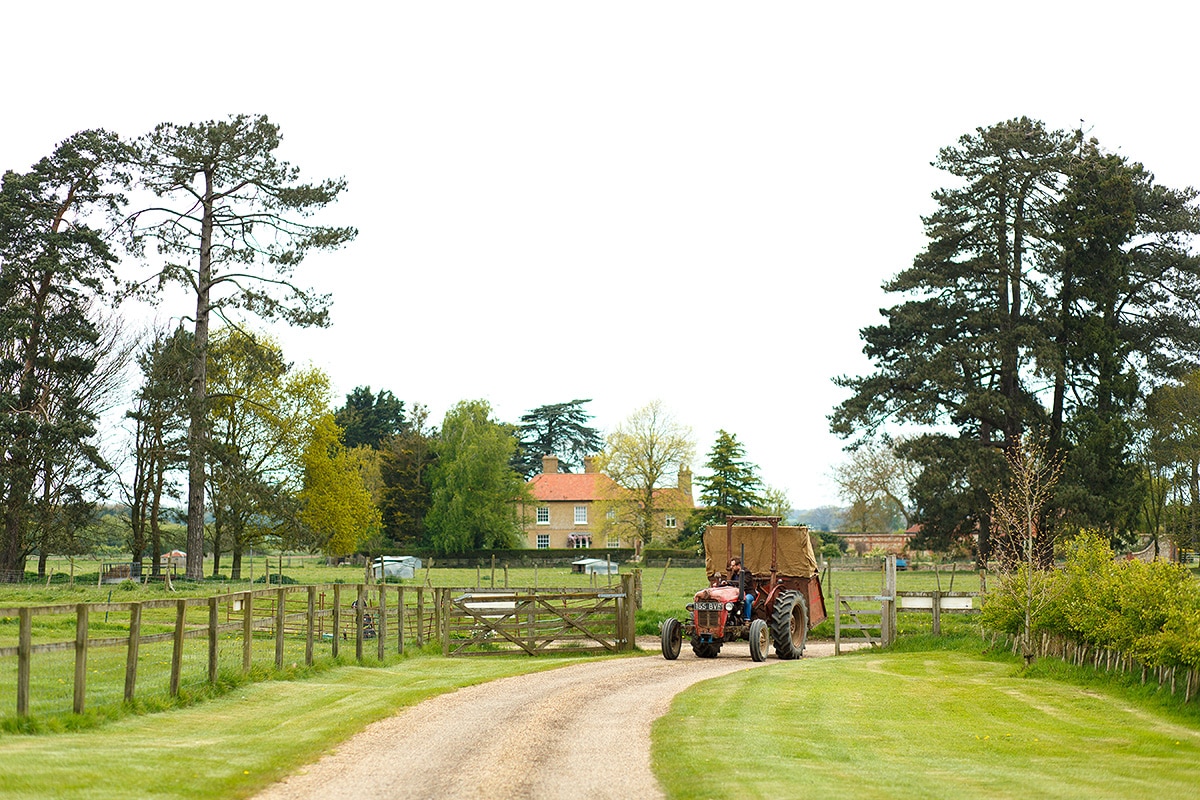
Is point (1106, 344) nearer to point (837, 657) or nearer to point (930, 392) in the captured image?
point (930, 392)

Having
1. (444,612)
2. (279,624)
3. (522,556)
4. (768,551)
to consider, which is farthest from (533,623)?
(522,556)

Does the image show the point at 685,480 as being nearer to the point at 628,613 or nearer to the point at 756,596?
the point at 628,613

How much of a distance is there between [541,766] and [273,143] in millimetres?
33694

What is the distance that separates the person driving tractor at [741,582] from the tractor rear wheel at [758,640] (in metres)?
0.69

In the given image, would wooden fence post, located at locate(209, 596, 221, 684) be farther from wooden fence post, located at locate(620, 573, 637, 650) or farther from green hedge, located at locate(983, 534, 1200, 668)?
wooden fence post, located at locate(620, 573, 637, 650)

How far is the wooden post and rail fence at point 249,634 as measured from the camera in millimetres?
12188

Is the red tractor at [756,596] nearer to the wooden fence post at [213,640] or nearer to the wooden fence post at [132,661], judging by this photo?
the wooden fence post at [213,640]

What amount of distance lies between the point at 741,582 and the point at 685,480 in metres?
59.5

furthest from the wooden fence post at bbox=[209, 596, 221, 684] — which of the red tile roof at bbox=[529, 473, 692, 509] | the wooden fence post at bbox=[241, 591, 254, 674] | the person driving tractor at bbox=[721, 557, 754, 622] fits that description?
the red tile roof at bbox=[529, 473, 692, 509]

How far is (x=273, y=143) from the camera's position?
132 feet

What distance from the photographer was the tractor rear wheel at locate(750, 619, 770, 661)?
2336cm

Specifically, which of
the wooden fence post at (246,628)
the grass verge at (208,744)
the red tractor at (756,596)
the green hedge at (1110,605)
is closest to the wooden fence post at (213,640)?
the grass verge at (208,744)

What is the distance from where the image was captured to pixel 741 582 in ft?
81.3

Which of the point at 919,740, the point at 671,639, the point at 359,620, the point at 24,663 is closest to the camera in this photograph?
the point at 24,663
